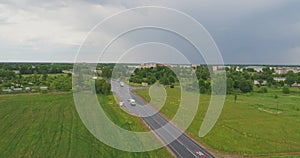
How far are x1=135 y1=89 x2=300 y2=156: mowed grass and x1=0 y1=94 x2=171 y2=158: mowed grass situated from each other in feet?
11.6

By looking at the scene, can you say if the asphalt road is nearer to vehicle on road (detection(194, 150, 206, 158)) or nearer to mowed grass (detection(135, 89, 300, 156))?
vehicle on road (detection(194, 150, 206, 158))

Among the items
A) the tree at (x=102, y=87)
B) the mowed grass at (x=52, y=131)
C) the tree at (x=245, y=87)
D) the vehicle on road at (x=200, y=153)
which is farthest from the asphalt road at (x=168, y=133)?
the tree at (x=245, y=87)

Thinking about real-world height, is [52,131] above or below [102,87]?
below

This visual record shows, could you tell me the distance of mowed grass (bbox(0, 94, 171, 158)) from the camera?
1334 cm

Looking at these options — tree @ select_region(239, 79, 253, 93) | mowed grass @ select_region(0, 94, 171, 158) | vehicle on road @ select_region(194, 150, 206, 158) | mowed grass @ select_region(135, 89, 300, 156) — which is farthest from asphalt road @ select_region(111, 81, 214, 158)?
tree @ select_region(239, 79, 253, 93)

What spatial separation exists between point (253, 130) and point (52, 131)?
39.2ft

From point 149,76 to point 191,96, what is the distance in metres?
26.1

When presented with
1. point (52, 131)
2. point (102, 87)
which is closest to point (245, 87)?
point (102, 87)

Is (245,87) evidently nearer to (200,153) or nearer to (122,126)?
(122,126)

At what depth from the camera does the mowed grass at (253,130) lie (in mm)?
14453

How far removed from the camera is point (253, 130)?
17875 mm

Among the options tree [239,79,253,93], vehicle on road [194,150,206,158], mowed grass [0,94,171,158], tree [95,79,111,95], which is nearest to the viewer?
vehicle on road [194,150,206,158]

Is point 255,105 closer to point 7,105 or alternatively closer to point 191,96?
point 191,96

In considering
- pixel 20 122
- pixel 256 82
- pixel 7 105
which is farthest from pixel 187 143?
pixel 256 82
